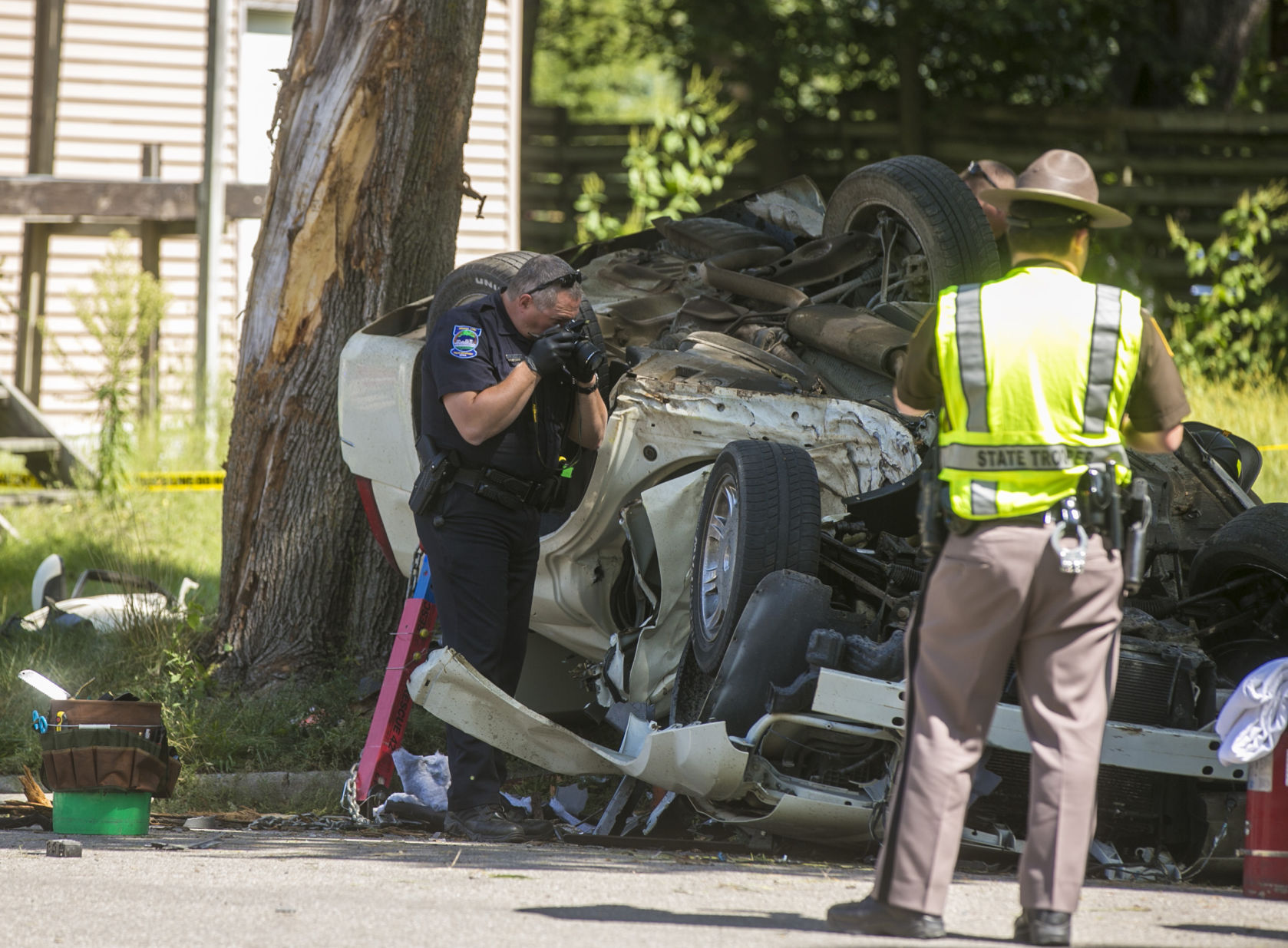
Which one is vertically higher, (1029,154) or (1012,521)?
(1029,154)

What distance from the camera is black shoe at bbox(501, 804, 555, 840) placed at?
527 cm

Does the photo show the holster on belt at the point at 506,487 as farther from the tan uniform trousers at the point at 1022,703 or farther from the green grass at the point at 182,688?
the tan uniform trousers at the point at 1022,703

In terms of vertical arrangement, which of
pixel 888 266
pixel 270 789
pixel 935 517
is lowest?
pixel 270 789

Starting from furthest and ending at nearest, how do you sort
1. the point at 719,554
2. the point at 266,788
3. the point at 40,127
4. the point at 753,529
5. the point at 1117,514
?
the point at 40,127
the point at 266,788
the point at 719,554
the point at 753,529
the point at 1117,514

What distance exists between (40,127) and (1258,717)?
12.3 meters

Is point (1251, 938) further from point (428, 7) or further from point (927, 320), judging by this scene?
point (428, 7)

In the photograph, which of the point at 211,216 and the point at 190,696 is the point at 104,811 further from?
the point at 211,216

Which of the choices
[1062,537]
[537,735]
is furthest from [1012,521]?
[537,735]

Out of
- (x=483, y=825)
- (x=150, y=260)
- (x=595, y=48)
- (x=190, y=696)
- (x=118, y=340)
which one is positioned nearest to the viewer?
(x=483, y=825)

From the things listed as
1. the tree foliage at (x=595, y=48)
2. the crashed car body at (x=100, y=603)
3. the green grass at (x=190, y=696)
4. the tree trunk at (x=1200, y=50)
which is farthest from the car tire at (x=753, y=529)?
the tree trunk at (x=1200, y=50)

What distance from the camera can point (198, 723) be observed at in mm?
6539

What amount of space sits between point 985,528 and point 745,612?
1.33 m

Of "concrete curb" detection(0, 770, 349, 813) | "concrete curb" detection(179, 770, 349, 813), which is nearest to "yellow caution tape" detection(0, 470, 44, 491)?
"concrete curb" detection(0, 770, 349, 813)

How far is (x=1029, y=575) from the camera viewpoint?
344 centimetres
